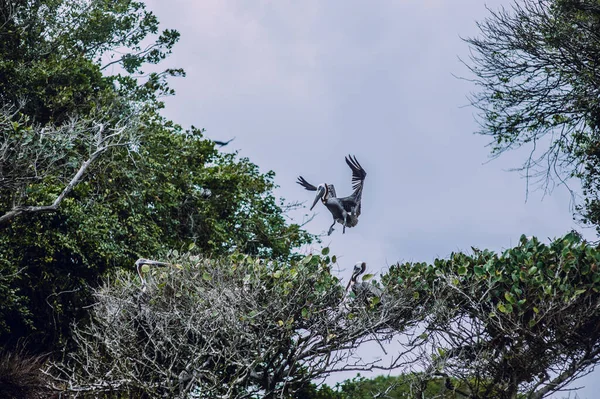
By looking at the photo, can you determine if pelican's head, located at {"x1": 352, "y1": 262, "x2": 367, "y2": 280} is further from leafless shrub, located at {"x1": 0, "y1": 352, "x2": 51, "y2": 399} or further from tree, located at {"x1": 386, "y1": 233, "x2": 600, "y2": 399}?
leafless shrub, located at {"x1": 0, "y1": 352, "x2": 51, "y2": 399}

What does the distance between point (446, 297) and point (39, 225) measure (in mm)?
9916

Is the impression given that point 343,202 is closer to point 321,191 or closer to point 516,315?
point 321,191

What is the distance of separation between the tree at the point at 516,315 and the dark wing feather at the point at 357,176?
2.17 m

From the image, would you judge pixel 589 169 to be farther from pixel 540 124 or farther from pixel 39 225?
pixel 39 225

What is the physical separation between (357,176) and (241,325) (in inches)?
149

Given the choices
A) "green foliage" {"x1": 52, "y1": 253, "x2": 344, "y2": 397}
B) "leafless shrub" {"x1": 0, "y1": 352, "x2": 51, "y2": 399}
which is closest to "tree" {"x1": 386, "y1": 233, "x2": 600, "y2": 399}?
"green foliage" {"x1": 52, "y1": 253, "x2": 344, "y2": 397}

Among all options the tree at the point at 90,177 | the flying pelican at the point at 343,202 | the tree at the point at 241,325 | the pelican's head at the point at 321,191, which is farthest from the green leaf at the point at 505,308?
the tree at the point at 90,177

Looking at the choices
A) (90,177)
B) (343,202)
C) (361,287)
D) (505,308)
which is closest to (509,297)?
(505,308)

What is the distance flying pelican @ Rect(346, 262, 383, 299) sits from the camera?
12.9 m

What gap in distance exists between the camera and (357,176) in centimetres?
1484

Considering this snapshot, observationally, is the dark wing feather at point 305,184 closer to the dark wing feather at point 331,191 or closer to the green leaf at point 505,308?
the dark wing feather at point 331,191

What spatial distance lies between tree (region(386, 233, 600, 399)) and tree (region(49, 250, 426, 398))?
23.2 inches

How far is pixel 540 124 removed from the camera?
61.9ft

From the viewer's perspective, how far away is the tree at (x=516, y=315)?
482 inches
